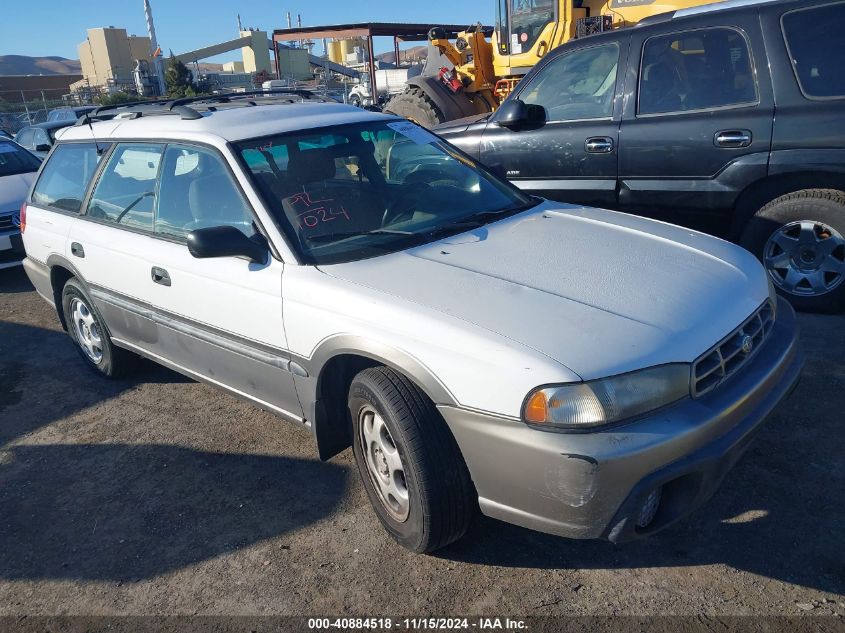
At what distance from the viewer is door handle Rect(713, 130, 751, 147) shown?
15.3ft

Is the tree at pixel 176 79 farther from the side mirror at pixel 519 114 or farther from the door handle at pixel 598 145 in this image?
the door handle at pixel 598 145

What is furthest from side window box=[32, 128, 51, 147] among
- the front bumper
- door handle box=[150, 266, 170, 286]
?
the front bumper

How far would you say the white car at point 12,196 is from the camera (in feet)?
24.8

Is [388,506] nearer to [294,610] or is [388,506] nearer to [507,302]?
[294,610]

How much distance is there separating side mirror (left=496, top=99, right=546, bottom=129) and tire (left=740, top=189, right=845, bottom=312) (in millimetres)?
1780

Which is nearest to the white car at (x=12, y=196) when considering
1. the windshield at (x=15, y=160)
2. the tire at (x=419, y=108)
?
the windshield at (x=15, y=160)

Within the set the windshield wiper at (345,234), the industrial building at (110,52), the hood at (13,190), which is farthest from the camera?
the industrial building at (110,52)

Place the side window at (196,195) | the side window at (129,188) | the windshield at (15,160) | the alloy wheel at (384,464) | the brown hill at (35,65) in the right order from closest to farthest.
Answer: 1. the alloy wheel at (384,464)
2. the side window at (196,195)
3. the side window at (129,188)
4. the windshield at (15,160)
5. the brown hill at (35,65)

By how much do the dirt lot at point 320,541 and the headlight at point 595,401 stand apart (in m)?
0.73

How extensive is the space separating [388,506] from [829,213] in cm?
345

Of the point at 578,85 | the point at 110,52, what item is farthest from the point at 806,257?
the point at 110,52

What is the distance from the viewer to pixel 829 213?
4496mm

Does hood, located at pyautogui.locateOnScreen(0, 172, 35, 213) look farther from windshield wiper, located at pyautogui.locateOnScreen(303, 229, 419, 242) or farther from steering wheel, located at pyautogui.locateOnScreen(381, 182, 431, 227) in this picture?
windshield wiper, located at pyautogui.locateOnScreen(303, 229, 419, 242)

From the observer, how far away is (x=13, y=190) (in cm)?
794
